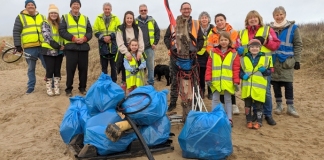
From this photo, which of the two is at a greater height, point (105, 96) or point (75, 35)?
point (75, 35)

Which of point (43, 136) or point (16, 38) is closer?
point (43, 136)

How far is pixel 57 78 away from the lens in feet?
23.3

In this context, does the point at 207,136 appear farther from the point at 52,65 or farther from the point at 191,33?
the point at 52,65

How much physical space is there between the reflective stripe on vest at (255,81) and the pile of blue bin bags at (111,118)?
149 cm

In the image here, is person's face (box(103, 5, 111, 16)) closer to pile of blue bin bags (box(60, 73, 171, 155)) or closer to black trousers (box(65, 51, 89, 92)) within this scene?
black trousers (box(65, 51, 89, 92))

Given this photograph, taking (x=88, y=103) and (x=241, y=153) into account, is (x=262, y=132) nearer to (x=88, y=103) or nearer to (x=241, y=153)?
(x=241, y=153)

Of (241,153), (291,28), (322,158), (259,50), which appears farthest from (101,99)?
(291,28)

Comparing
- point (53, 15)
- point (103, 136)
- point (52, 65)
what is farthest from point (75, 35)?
point (103, 136)

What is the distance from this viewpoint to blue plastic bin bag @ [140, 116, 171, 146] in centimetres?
412

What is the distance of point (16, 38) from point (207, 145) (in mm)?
5015

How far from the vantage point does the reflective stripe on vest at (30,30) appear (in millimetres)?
6973

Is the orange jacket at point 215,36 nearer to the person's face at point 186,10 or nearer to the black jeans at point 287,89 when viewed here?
the person's face at point 186,10

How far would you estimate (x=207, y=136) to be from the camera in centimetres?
381

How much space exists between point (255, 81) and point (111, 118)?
2.35m
